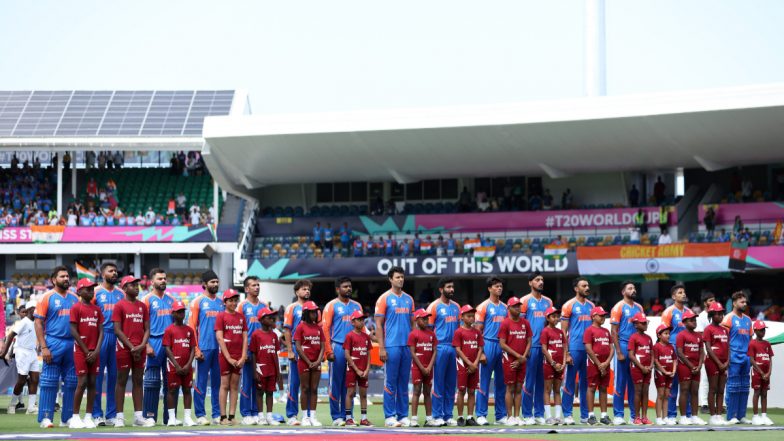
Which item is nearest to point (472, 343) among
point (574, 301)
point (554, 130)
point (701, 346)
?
point (574, 301)

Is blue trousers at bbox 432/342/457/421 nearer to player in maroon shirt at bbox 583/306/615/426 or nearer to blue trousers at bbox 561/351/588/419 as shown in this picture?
blue trousers at bbox 561/351/588/419

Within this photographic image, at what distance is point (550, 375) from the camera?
17359 mm

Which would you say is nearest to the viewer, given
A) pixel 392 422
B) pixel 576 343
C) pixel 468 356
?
pixel 392 422

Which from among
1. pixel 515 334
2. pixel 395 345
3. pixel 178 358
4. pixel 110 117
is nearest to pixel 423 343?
pixel 395 345

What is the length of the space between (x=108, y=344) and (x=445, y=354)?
443 cm

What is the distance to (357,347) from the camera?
54.0 feet

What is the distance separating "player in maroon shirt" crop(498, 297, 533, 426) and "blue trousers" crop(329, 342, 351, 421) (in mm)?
2199

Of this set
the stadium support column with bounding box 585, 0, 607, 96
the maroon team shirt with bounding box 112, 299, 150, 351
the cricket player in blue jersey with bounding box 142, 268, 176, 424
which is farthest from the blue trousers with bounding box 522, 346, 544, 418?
the stadium support column with bounding box 585, 0, 607, 96

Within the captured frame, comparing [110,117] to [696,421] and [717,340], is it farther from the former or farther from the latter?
[696,421]

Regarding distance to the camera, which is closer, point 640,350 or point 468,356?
point 468,356

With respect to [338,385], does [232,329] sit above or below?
above

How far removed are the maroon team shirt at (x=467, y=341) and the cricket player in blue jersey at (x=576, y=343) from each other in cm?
153

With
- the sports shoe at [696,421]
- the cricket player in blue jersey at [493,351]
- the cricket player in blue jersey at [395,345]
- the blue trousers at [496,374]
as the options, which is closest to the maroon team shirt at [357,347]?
the cricket player in blue jersey at [395,345]

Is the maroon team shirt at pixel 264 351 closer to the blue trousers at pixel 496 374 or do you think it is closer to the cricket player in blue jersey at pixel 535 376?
the blue trousers at pixel 496 374
